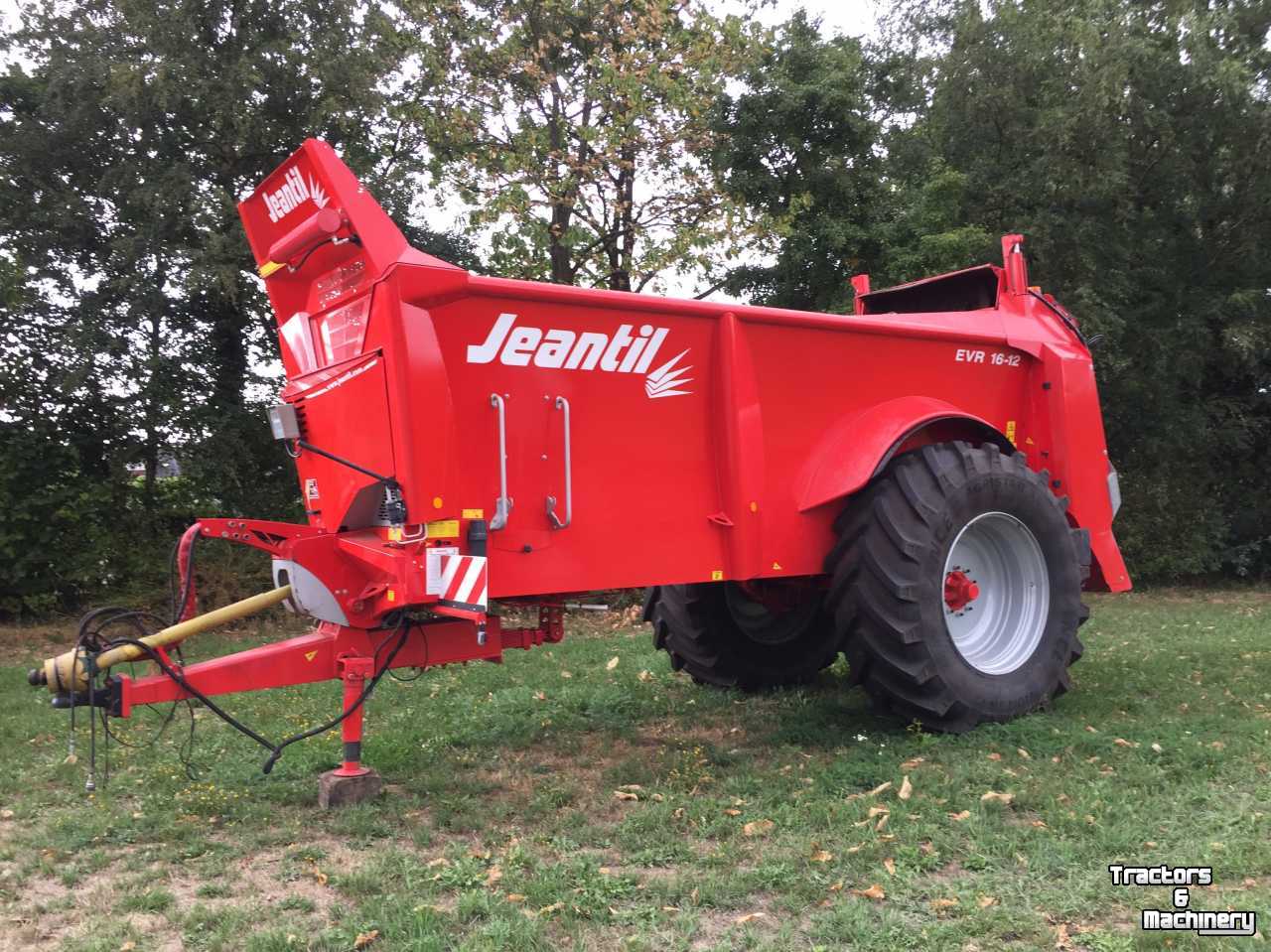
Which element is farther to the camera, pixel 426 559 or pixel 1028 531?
pixel 1028 531

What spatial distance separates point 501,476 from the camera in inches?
166

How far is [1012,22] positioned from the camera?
14.3 meters

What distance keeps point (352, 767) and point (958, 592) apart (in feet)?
10.7

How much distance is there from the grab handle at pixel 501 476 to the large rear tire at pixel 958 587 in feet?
Result: 5.99

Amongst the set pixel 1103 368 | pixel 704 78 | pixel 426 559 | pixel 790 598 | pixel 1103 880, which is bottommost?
pixel 1103 880

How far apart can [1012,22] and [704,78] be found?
181 inches

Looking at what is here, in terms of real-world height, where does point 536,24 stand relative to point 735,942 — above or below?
above

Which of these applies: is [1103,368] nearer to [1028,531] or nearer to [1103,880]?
[1028,531]

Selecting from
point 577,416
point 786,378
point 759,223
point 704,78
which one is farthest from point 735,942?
point 704,78

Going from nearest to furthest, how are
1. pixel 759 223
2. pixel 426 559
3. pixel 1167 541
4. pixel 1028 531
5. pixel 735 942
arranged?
pixel 735 942, pixel 426 559, pixel 1028 531, pixel 759 223, pixel 1167 541

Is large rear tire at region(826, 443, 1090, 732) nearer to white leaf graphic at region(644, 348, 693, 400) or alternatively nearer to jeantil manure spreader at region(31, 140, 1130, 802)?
jeantil manure spreader at region(31, 140, 1130, 802)

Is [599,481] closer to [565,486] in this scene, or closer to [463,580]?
[565,486]

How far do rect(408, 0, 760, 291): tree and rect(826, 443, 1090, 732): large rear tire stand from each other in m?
8.93

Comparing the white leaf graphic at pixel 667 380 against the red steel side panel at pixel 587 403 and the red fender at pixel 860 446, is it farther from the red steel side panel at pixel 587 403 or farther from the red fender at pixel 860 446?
the red fender at pixel 860 446
